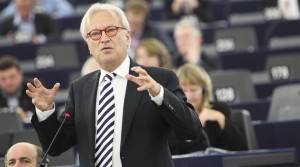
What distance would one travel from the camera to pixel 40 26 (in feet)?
45.3

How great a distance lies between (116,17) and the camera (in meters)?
5.25

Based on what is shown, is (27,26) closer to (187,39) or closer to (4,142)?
(187,39)

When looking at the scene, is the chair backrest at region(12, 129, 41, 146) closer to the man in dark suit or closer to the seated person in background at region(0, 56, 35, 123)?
the man in dark suit

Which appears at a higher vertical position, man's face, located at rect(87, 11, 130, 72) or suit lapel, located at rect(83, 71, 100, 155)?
man's face, located at rect(87, 11, 130, 72)

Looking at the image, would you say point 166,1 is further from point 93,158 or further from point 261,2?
point 93,158

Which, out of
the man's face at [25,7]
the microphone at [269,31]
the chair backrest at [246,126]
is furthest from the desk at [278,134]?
the man's face at [25,7]

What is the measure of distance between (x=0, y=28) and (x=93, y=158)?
891 centimetres

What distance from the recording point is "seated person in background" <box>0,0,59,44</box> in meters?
13.6

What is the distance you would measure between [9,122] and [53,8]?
6851 millimetres

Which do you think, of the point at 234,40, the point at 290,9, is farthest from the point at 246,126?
the point at 290,9

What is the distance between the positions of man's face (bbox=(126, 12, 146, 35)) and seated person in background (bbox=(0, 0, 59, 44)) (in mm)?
1617

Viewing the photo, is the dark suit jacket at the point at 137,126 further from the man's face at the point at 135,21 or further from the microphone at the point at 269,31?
the microphone at the point at 269,31

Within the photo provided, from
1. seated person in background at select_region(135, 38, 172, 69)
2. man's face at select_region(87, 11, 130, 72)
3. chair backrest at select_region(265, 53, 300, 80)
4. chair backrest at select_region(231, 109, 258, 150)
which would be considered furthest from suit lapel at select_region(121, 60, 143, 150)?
chair backrest at select_region(265, 53, 300, 80)

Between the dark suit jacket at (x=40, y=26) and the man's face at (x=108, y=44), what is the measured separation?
28.0 ft
